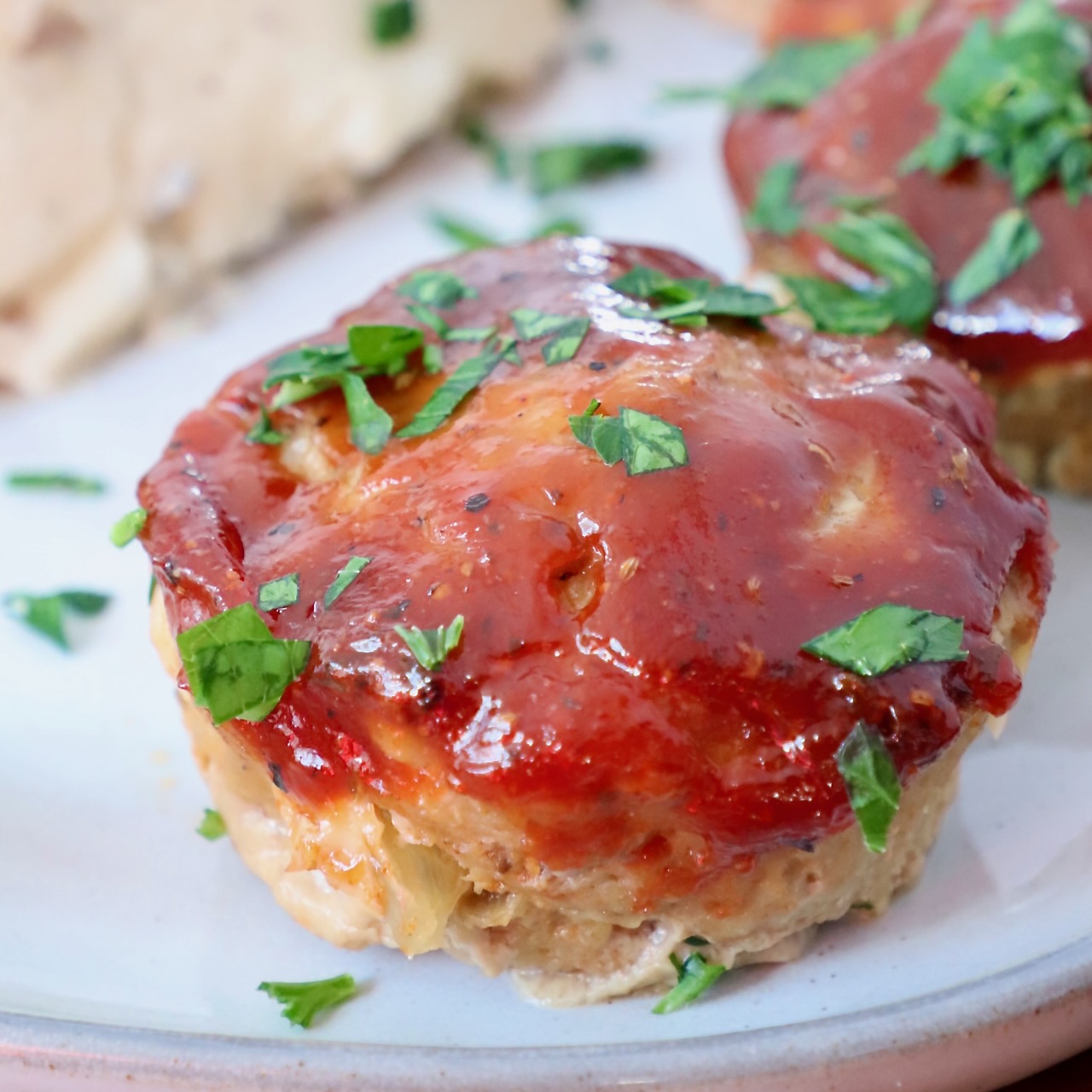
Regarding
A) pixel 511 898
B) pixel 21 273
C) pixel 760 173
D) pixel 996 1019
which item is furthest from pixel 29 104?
pixel 996 1019

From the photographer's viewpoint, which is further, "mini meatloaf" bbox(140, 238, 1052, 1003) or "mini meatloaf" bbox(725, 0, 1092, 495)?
"mini meatloaf" bbox(725, 0, 1092, 495)

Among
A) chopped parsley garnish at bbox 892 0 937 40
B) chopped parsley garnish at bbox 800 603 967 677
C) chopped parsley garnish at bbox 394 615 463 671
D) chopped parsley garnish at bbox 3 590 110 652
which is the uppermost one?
chopped parsley garnish at bbox 892 0 937 40

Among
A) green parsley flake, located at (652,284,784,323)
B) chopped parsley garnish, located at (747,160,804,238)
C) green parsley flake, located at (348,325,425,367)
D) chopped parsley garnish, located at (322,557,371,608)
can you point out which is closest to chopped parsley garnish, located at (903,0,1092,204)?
chopped parsley garnish, located at (747,160,804,238)

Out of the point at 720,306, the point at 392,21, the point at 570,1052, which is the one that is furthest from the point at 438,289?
the point at 392,21

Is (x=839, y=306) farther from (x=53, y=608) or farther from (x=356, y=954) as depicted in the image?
(x=53, y=608)

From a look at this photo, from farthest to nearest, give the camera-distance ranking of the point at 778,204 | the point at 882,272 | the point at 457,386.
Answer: the point at 778,204, the point at 882,272, the point at 457,386

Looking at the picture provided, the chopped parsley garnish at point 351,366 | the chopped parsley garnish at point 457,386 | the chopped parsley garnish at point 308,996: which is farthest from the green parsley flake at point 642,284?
the chopped parsley garnish at point 308,996

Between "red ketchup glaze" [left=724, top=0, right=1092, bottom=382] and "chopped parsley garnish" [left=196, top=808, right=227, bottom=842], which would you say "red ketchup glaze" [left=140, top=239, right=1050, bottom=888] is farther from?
"red ketchup glaze" [left=724, top=0, right=1092, bottom=382]
